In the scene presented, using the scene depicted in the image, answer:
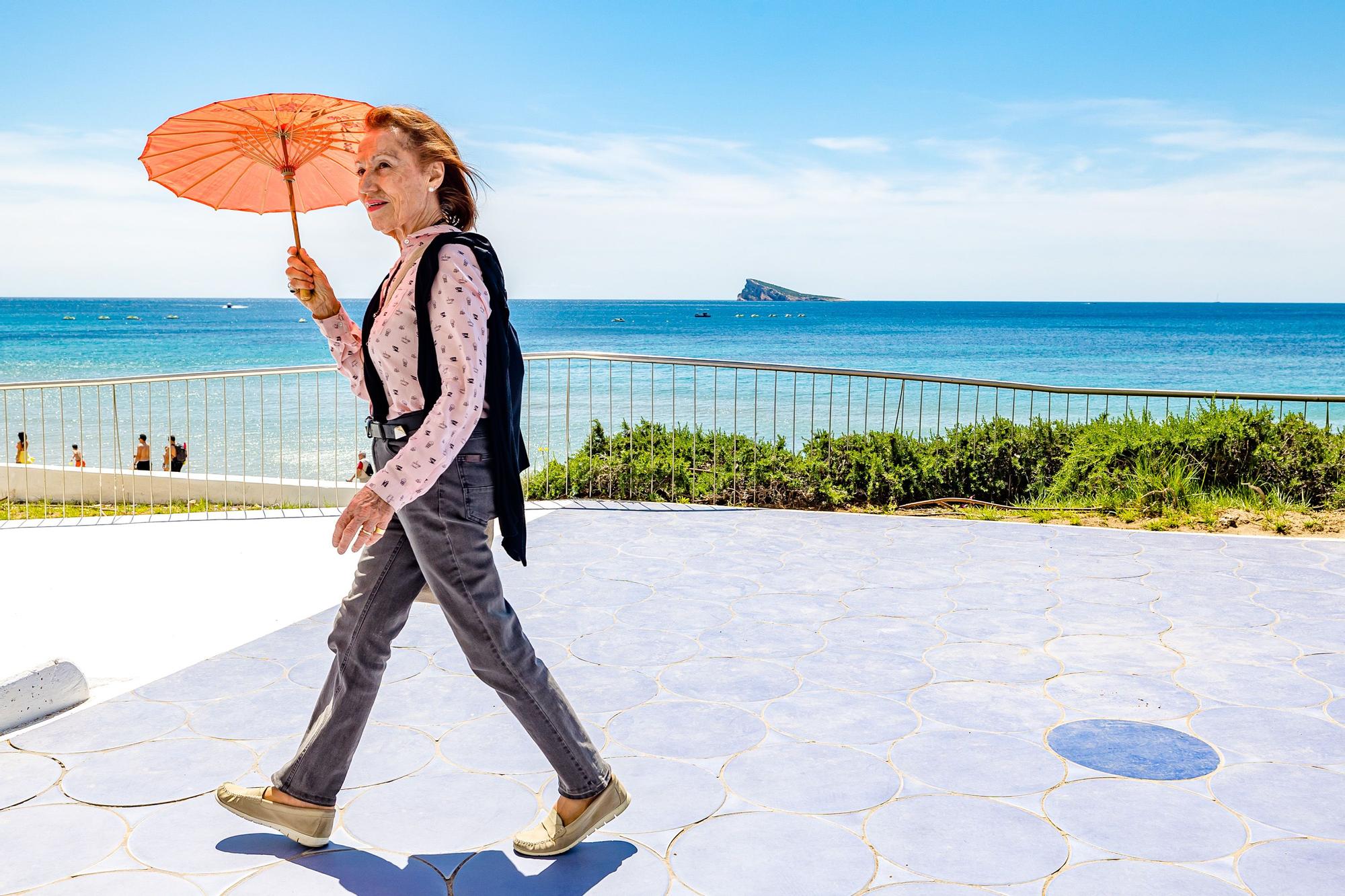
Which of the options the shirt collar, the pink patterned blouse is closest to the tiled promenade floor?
the pink patterned blouse

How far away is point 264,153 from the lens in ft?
8.79

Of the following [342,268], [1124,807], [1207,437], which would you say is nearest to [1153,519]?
[1207,437]

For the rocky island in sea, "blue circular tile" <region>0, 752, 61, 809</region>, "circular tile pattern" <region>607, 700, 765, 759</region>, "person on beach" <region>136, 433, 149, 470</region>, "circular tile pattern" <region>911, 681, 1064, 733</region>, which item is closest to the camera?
"blue circular tile" <region>0, 752, 61, 809</region>

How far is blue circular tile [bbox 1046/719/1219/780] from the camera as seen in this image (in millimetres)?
2650

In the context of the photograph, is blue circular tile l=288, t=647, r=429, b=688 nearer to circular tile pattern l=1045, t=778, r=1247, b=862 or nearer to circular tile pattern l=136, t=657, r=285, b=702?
circular tile pattern l=136, t=657, r=285, b=702

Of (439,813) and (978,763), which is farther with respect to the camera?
(978,763)

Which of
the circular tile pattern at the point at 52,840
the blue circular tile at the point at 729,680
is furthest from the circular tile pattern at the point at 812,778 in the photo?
the circular tile pattern at the point at 52,840

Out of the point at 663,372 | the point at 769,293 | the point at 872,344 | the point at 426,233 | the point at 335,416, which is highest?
the point at 769,293

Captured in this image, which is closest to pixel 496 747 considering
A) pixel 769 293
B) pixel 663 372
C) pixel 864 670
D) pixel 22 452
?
pixel 864 670

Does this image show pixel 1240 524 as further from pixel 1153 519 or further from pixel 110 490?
pixel 110 490

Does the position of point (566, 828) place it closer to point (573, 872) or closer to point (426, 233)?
point (573, 872)

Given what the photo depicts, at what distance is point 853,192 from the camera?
6200 centimetres

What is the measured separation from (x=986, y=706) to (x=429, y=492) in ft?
6.71

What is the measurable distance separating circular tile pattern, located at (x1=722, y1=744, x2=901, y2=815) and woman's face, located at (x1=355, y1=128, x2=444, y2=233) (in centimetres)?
168
